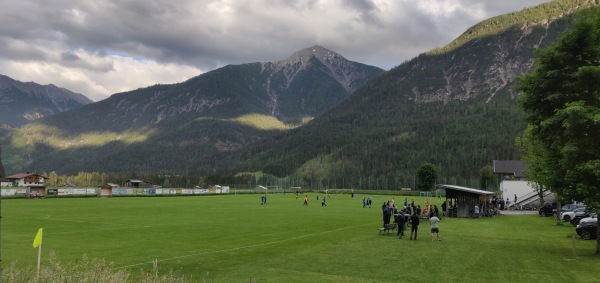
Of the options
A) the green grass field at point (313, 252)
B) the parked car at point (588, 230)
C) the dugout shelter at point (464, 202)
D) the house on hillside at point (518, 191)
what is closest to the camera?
the green grass field at point (313, 252)

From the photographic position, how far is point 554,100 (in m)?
24.7

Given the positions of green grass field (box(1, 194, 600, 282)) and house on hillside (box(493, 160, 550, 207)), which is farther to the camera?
house on hillside (box(493, 160, 550, 207))


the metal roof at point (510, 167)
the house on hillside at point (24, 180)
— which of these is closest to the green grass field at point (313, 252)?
the metal roof at point (510, 167)

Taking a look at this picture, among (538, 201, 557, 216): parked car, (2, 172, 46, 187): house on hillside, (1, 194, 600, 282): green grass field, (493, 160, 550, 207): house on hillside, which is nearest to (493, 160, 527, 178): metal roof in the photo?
(493, 160, 550, 207): house on hillside

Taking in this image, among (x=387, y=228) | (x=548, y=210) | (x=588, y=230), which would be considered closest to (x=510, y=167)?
(x=548, y=210)

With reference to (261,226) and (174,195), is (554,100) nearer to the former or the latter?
(261,226)

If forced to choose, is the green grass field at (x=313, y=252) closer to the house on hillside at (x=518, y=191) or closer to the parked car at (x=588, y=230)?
the parked car at (x=588, y=230)

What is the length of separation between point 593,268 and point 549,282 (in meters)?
4.32

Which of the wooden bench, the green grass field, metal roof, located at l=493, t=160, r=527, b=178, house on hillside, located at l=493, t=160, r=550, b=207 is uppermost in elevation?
metal roof, located at l=493, t=160, r=527, b=178

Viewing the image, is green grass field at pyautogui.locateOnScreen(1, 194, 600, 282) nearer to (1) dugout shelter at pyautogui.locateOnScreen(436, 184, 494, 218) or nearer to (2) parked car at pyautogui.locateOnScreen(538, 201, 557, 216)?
(1) dugout shelter at pyautogui.locateOnScreen(436, 184, 494, 218)

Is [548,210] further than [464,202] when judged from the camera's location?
Yes

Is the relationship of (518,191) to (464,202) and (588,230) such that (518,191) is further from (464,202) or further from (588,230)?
(588,230)

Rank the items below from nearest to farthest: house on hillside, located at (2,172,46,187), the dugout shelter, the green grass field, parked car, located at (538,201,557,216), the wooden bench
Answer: the green grass field
the wooden bench
the dugout shelter
parked car, located at (538,201,557,216)
house on hillside, located at (2,172,46,187)

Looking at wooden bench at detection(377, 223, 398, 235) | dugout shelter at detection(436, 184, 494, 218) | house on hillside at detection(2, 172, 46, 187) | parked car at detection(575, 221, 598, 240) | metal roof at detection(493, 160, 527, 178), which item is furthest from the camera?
house on hillside at detection(2, 172, 46, 187)
